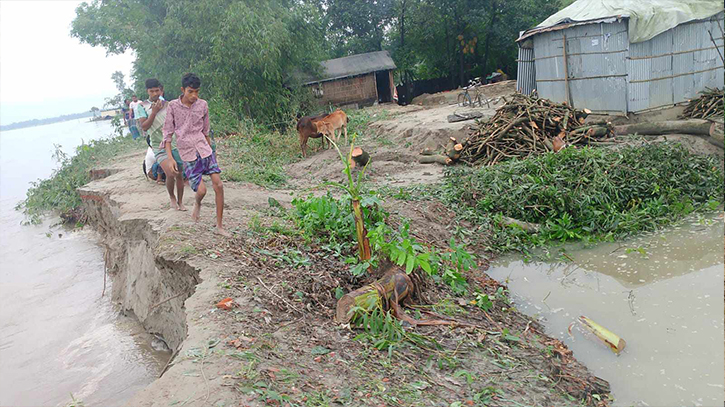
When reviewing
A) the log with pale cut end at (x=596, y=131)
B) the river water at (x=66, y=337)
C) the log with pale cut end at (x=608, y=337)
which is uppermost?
the log with pale cut end at (x=596, y=131)

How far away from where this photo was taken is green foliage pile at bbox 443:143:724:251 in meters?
6.46

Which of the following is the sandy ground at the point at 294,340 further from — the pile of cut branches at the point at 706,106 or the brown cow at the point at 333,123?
the pile of cut branches at the point at 706,106

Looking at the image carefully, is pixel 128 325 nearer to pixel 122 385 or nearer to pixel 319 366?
pixel 122 385

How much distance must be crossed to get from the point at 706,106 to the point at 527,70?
502 cm

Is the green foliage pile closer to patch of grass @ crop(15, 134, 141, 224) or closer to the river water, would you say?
the river water

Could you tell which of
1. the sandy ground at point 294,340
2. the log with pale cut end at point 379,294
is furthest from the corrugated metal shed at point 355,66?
the log with pale cut end at point 379,294

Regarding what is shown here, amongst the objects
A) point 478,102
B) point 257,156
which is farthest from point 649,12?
point 257,156

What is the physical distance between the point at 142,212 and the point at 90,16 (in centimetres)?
2254

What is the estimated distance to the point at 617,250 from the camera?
585 centimetres

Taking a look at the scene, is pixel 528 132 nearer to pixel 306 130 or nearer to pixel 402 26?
pixel 306 130

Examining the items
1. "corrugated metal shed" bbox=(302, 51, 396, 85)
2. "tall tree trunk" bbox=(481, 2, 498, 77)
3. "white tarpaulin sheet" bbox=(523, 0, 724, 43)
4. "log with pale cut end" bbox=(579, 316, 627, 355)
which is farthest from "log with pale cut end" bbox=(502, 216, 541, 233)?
"tall tree trunk" bbox=(481, 2, 498, 77)

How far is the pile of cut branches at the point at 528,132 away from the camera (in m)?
9.22

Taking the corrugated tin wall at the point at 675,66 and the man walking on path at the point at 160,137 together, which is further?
the corrugated tin wall at the point at 675,66

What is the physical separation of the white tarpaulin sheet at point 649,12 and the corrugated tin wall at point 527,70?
110 inches
